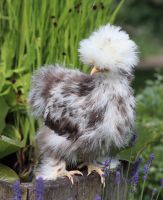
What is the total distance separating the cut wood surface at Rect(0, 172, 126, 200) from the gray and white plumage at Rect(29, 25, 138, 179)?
0.23ft

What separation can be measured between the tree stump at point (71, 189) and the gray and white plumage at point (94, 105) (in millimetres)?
70

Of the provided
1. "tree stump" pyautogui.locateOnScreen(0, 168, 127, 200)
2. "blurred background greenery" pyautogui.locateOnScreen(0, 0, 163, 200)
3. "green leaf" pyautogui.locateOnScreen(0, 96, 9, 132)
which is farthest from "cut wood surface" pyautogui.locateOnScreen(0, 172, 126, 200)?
"green leaf" pyautogui.locateOnScreen(0, 96, 9, 132)

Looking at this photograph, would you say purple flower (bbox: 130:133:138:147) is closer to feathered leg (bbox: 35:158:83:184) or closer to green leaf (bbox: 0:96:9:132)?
feathered leg (bbox: 35:158:83:184)

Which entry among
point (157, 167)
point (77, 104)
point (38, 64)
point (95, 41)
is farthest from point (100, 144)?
point (157, 167)

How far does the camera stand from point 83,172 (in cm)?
295

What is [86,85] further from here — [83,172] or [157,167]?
[157,167]

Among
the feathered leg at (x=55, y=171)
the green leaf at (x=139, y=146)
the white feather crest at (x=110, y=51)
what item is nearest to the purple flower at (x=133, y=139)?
the green leaf at (x=139, y=146)

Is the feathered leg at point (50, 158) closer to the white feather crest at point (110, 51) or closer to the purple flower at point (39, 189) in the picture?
the purple flower at point (39, 189)

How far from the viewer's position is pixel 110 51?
2611mm

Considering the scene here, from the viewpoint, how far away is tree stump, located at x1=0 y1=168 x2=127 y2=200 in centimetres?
277

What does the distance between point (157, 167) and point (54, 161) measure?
62.6 inches

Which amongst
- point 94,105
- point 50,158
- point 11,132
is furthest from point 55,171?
point 11,132

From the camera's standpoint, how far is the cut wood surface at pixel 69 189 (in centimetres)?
277

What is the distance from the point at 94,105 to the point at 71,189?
393 mm
